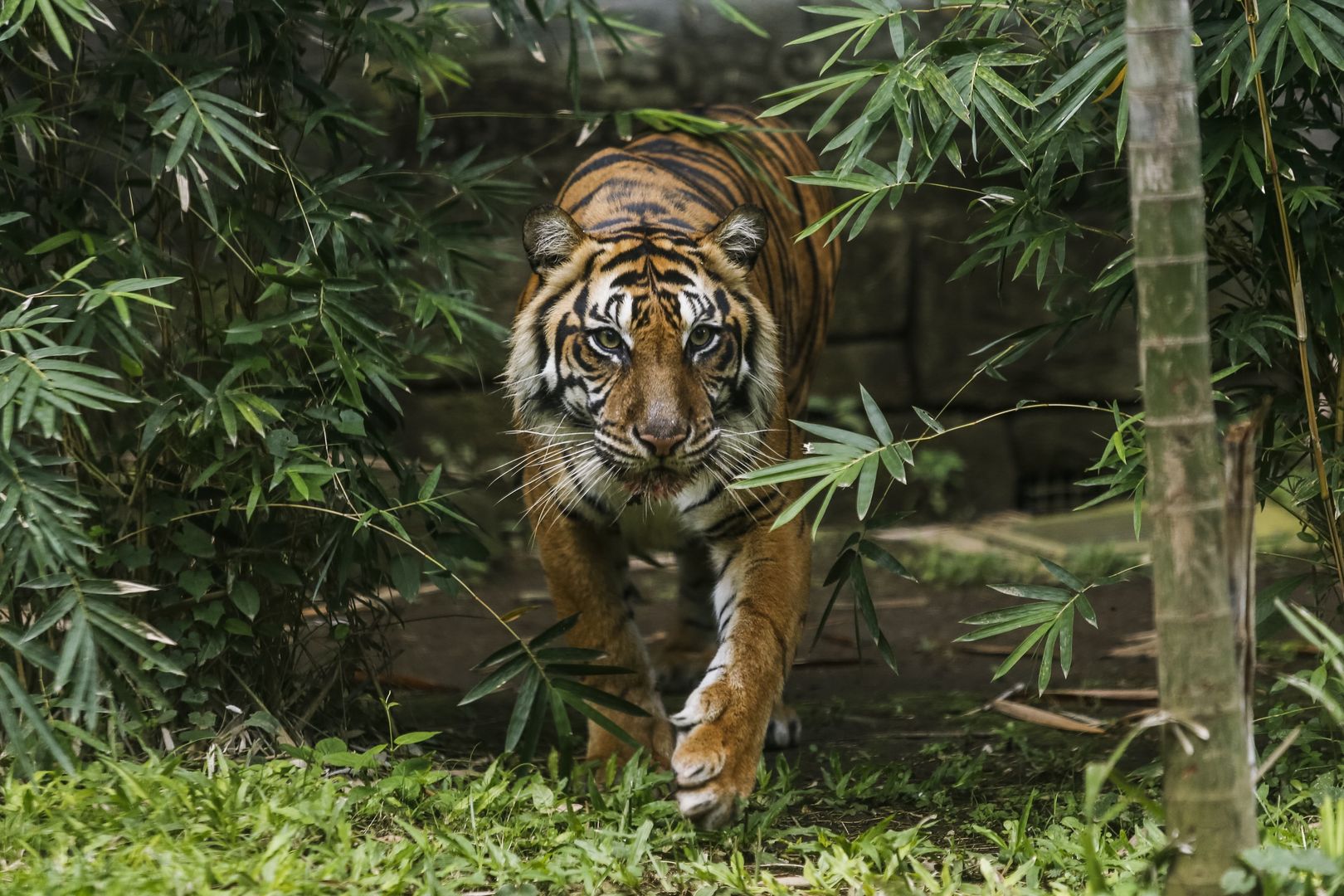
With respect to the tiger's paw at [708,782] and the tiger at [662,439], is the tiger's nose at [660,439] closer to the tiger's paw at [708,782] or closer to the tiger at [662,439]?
the tiger at [662,439]

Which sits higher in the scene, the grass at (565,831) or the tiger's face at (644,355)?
the tiger's face at (644,355)

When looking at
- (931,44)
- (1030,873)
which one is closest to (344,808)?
(1030,873)

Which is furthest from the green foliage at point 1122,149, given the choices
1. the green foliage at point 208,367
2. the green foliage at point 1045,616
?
the green foliage at point 208,367

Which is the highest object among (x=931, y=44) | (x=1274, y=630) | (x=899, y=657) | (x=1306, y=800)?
(x=931, y=44)

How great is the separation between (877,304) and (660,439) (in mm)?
3701

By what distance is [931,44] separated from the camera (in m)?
2.56

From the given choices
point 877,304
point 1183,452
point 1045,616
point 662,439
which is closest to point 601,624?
point 662,439

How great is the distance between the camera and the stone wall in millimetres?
5906

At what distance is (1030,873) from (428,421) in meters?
4.21

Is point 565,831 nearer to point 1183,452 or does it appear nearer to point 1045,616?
point 1045,616

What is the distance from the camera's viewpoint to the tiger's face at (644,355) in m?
2.86

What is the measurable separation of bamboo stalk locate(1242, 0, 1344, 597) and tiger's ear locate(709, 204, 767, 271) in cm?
106

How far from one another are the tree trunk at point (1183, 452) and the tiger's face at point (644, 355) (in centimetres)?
121

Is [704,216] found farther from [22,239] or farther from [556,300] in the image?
[22,239]
